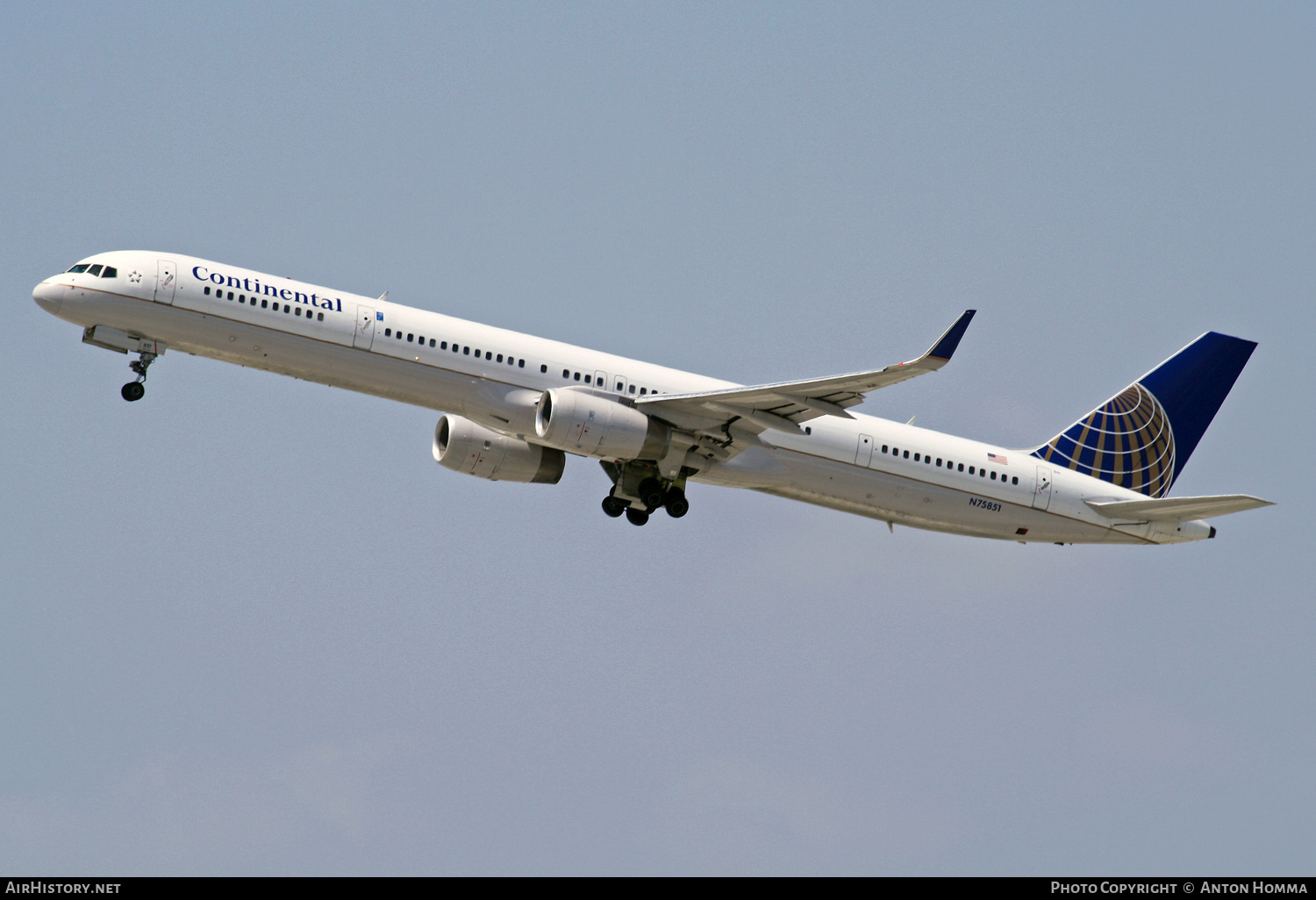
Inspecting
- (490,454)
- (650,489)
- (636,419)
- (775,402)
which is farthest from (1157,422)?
(490,454)

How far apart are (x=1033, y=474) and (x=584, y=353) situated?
14.5 m

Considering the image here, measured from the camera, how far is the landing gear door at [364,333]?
41438mm

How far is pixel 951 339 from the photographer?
3719 centimetres

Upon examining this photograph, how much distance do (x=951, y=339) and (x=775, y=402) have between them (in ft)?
21.3

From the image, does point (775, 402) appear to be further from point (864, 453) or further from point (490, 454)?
point (490, 454)

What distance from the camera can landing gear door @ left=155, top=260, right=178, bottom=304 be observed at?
4050 cm

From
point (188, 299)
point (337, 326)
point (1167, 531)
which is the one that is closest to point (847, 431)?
point (1167, 531)

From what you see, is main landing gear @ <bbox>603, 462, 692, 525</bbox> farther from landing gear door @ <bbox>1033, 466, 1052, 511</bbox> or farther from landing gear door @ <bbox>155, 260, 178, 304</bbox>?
landing gear door @ <bbox>155, 260, 178, 304</bbox>

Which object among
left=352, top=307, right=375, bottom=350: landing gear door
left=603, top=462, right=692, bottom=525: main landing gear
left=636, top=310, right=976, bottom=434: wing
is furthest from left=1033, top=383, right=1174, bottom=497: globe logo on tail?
left=352, top=307, right=375, bottom=350: landing gear door

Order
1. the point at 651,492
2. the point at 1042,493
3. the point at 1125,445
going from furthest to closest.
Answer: the point at 1125,445 → the point at 1042,493 → the point at 651,492

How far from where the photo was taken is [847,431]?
45562 millimetres

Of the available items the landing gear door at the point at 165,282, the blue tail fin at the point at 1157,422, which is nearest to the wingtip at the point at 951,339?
the blue tail fin at the point at 1157,422

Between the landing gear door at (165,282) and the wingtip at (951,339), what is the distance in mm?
19120
